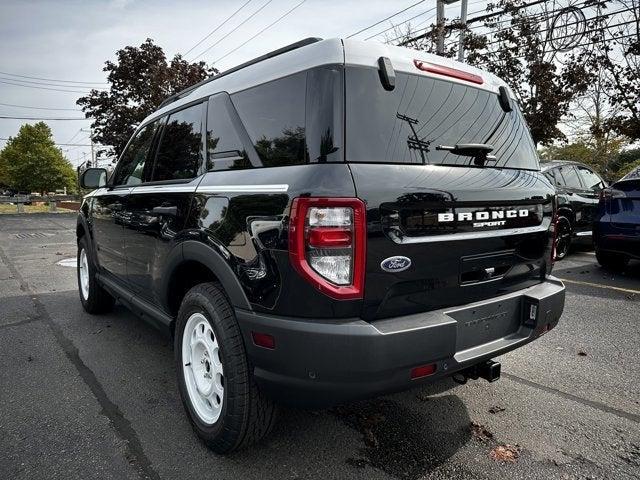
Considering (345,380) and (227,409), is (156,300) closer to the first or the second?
(227,409)

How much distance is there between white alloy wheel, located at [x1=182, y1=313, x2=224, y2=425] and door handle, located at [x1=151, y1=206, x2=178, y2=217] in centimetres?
65

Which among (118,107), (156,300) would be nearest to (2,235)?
(118,107)

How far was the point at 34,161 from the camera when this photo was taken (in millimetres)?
49469

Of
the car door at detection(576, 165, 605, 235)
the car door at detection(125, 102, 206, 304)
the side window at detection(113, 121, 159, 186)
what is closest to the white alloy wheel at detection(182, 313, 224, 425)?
the car door at detection(125, 102, 206, 304)

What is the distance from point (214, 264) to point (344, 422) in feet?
→ 4.06

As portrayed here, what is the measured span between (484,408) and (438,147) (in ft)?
5.55

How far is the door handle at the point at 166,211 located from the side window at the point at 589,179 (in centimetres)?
804

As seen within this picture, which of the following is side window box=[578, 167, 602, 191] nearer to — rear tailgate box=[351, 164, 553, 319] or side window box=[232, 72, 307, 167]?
rear tailgate box=[351, 164, 553, 319]

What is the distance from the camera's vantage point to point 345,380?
1.88m

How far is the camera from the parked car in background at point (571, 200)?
25.4 feet

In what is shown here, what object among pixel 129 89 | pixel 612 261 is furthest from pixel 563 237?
pixel 129 89

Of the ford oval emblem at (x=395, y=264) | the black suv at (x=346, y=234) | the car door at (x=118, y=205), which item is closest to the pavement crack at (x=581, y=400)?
the black suv at (x=346, y=234)

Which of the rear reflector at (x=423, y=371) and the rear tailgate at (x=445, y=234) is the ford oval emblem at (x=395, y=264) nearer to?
the rear tailgate at (x=445, y=234)

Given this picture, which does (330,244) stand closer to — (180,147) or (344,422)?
(344,422)
